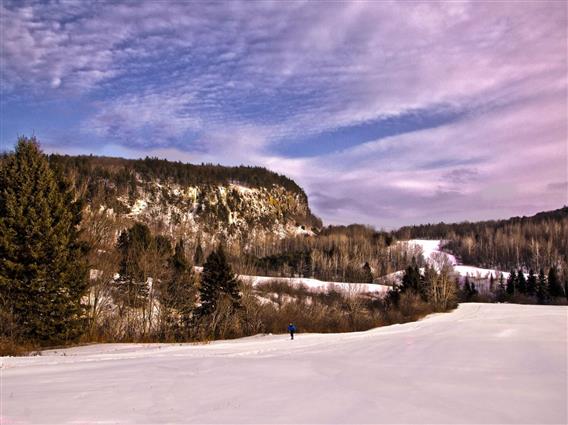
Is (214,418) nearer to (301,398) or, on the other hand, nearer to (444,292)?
(301,398)

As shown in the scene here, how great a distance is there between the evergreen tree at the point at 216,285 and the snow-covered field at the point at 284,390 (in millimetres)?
19515

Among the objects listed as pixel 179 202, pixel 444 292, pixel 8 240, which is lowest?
pixel 444 292

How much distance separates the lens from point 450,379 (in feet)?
34.7

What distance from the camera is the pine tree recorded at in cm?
1944

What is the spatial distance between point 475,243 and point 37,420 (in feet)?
584

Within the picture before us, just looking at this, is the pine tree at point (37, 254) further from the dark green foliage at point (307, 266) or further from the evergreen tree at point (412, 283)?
the dark green foliage at point (307, 266)

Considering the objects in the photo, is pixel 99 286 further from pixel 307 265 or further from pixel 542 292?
pixel 307 265

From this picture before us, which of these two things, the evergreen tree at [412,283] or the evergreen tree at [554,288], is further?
the evergreen tree at [554,288]

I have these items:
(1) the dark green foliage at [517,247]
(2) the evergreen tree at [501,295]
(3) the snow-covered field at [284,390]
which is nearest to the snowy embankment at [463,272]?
(1) the dark green foliage at [517,247]

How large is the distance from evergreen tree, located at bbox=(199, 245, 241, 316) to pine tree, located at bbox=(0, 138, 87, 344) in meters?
13.4

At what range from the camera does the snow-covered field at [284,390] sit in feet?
23.4

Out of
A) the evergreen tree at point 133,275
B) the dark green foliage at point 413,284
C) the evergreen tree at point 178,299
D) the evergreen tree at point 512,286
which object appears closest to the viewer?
the evergreen tree at point 133,275

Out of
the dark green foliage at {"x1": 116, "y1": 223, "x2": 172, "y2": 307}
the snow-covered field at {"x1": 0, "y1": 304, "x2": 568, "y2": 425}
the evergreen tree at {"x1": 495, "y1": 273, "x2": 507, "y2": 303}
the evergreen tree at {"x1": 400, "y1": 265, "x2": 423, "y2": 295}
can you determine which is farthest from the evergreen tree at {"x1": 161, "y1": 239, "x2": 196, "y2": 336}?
the evergreen tree at {"x1": 495, "y1": 273, "x2": 507, "y2": 303}

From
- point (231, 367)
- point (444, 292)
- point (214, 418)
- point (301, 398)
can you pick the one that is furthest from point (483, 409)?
point (444, 292)
